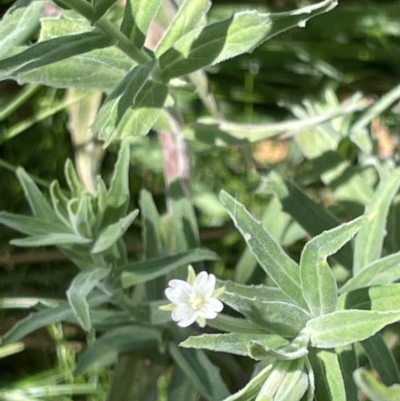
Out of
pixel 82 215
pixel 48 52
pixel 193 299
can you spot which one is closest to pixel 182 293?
pixel 193 299

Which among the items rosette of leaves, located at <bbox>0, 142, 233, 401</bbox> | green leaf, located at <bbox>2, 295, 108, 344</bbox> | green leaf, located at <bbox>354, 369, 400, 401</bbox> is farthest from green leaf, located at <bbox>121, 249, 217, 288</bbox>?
green leaf, located at <bbox>354, 369, 400, 401</bbox>

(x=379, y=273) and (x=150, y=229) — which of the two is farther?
(x=150, y=229)

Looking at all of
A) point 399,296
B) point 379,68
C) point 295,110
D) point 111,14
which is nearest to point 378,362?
point 399,296

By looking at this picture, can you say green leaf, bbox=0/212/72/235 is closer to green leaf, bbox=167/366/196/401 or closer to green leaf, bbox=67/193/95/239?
green leaf, bbox=67/193/95/239

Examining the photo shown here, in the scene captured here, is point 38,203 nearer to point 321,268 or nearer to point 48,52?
point 48,52

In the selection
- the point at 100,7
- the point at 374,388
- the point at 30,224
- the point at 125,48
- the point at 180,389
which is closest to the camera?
the point at 374,388

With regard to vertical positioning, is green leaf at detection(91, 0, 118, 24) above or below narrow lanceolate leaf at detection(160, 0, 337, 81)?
above
